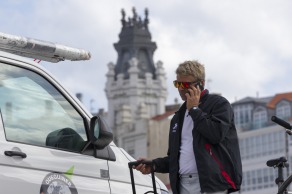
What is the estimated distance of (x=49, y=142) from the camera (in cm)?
643

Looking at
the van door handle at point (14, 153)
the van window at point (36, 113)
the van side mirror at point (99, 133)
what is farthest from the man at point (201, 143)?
the van door handle at point (14, 153)

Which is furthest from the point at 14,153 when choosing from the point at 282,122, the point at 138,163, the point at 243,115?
the point at 243,115

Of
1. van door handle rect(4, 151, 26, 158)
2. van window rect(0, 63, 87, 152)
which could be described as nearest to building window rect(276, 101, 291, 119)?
van window rect(0, 63, 87, 152)

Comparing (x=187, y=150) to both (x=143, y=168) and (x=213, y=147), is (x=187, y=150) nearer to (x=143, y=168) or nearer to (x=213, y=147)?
(x=213, y=147)

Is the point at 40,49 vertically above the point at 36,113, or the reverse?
the point at 40,49

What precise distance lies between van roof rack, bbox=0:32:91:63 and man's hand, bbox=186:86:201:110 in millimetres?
1148

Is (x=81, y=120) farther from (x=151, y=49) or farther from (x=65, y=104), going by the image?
(x=151, y=49)

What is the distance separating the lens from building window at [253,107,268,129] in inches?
4323

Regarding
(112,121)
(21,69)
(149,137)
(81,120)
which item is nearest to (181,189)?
(81,120)

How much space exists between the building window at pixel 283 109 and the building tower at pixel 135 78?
71.3ft

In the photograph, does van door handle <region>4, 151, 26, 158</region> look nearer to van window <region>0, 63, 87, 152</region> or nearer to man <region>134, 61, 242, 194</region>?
van window <region>0, 63, 87, 152</region>

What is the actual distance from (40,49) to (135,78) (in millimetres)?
135072

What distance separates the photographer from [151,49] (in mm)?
147000

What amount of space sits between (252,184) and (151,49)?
52439 millimetres
